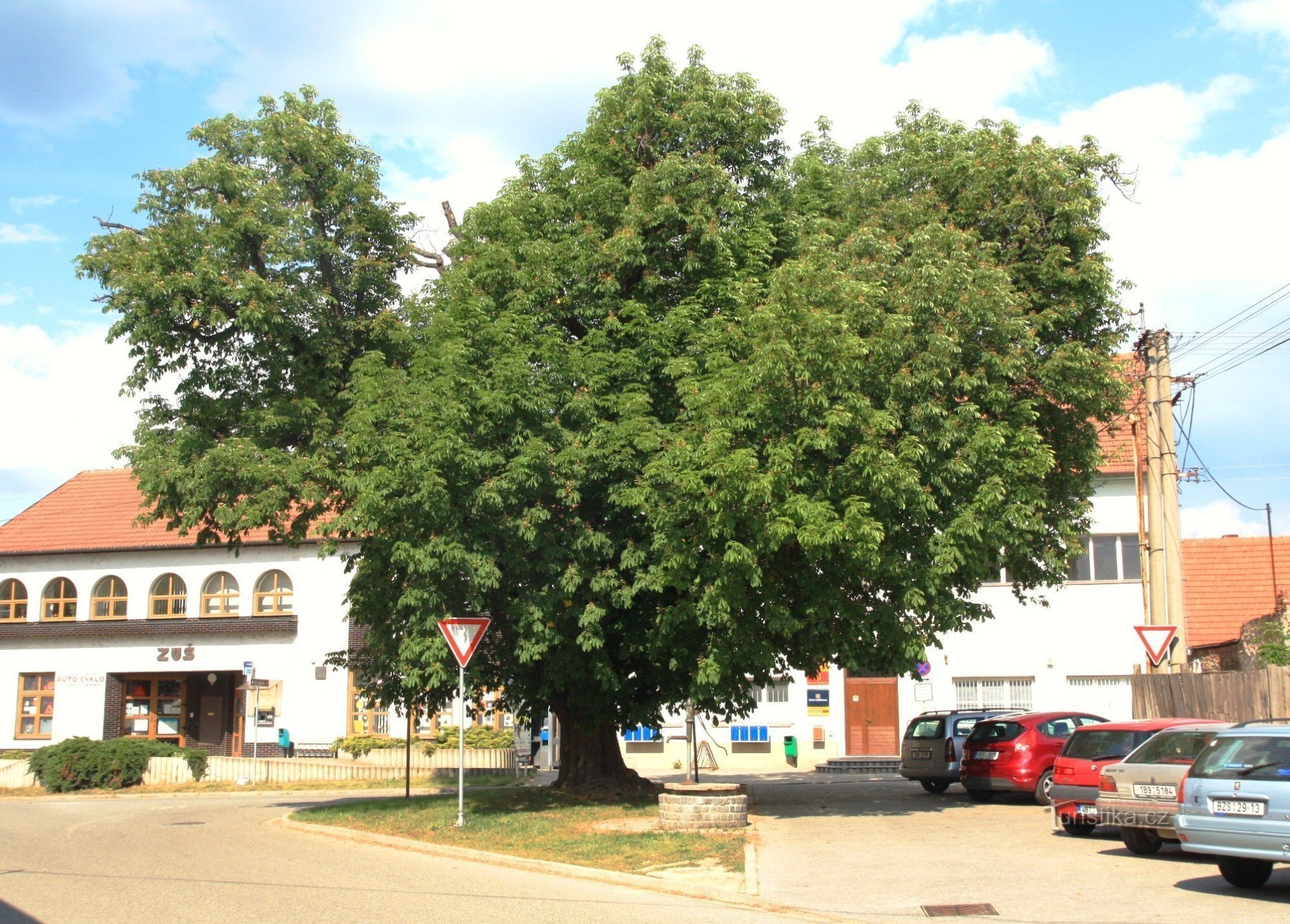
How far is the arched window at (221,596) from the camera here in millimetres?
36188

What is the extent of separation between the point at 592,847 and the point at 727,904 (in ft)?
11.9

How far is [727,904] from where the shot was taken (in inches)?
413

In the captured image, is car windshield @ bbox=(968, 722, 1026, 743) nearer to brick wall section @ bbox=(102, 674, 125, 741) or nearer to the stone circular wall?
the stone circular wall

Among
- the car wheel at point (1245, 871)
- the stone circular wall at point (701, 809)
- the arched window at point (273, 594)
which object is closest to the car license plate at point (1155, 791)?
the car wheel at point (1245, 871)

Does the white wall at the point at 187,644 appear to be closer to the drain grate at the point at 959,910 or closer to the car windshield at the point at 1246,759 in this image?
the drain grate at the point at 959,910

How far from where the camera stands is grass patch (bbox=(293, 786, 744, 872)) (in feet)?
43.4

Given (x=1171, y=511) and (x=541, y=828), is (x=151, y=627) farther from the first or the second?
(x=1171, y=511)

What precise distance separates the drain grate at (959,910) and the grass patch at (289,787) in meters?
17.8

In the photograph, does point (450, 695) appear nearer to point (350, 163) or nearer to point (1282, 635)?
point (350, 163)

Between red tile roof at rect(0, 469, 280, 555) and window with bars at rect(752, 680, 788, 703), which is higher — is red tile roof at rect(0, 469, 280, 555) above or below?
above

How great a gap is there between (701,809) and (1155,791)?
5.68 m

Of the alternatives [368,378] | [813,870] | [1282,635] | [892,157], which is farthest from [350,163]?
[1282,635]

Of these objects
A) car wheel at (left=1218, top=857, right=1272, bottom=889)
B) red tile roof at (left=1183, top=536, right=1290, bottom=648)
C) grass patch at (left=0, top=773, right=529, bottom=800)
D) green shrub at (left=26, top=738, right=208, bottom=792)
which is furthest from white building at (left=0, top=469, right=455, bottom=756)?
car wheel at (left=1218, top=857, right=1272, bottom=889)

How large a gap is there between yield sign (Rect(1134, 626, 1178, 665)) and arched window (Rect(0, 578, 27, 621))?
3456 cm
